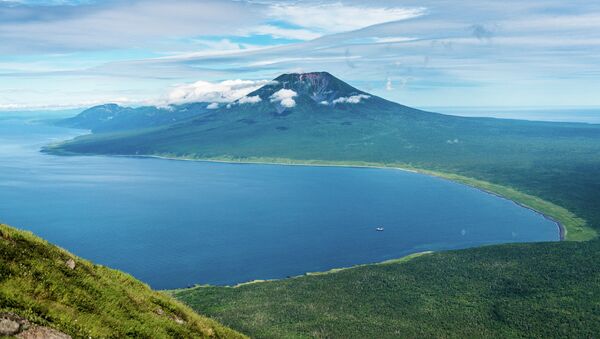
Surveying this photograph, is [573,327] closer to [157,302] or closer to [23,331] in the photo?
[157,302]

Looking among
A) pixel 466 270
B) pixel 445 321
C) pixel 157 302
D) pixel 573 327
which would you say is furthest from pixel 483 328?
pixel 157 302

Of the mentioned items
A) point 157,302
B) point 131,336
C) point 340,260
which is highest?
point 131,336

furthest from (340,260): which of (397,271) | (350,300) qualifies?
(350,300)

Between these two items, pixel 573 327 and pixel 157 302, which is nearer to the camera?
pixel 157 302

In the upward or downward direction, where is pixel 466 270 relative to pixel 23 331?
downward

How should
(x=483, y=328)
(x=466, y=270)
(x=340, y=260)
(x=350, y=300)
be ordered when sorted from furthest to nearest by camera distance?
(x=340, y=260)
(x=466, y=270)
(x=350, y=300)
(x=483, y=328)

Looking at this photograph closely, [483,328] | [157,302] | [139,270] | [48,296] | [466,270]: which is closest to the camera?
[48,296]

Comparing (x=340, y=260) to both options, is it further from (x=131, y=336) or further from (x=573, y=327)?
(x=131, y=336)
